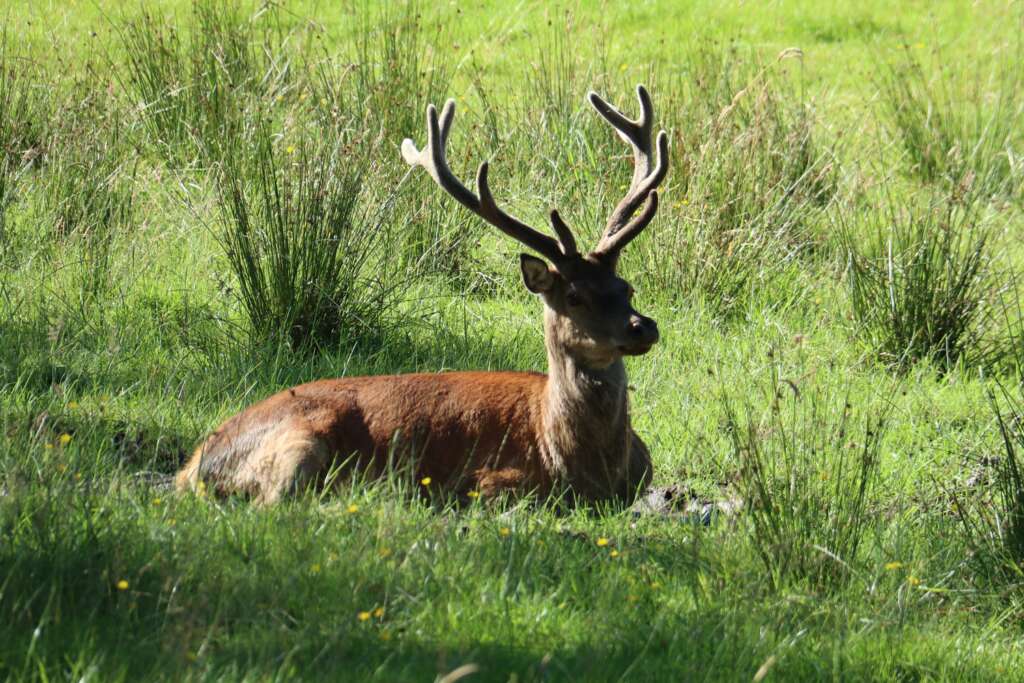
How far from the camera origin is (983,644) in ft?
13.8

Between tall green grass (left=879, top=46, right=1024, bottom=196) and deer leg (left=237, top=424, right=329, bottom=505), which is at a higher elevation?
tall green grass (left=879, top=46, right=1024, bottom=196)

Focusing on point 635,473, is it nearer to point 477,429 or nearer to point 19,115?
point 477,429

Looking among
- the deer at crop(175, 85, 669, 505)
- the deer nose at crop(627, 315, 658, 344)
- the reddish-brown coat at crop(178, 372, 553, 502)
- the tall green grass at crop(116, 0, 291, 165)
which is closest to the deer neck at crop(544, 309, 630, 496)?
the deer at crop(175, 85, 669, 505)

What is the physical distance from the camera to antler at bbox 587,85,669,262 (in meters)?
5.57

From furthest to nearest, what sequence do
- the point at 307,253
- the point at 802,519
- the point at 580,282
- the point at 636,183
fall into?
the point at 307,253, the point at 636,183, the point at 580,282, the point at 802,519

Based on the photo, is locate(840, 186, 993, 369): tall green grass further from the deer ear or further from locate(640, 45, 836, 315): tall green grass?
the deer ear

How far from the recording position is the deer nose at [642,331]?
5277mm

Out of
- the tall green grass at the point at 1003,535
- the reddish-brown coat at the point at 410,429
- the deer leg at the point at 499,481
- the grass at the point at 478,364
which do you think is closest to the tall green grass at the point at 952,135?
the grass at the point at 478,364

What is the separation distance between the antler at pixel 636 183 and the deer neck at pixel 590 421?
358mm

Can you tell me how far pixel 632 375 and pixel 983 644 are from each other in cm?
281

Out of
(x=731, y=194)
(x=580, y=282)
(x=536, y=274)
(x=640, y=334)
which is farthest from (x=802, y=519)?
(x=731, y=194)

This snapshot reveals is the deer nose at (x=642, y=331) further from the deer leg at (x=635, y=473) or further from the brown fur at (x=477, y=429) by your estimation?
the deer leg at (x=635, y=473)

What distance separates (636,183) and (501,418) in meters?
1.09

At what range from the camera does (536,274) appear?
553 centimetres
